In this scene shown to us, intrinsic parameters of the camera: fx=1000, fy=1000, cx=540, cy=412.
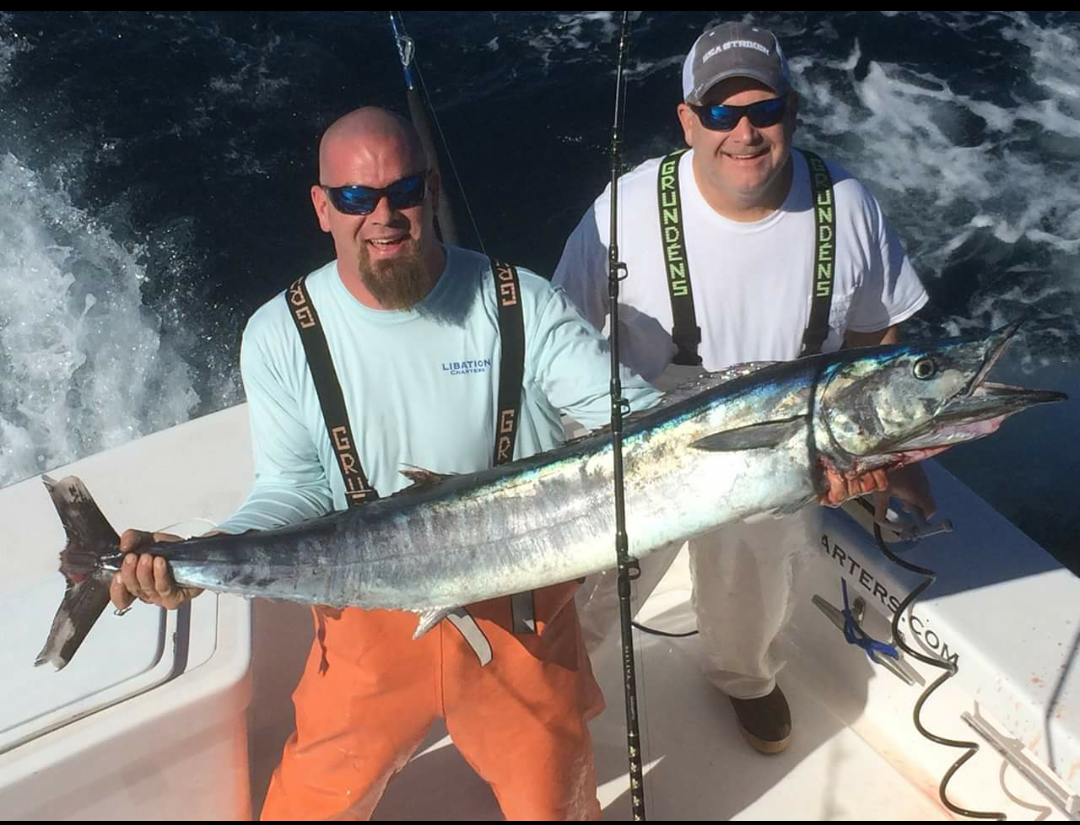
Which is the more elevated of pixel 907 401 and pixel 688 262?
pixel 688 262

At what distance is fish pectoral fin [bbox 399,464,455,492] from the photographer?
8.39 feet

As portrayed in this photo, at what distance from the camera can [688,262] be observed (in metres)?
2.93

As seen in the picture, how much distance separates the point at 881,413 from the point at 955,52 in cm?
858

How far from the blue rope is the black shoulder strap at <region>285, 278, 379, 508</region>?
1.78m

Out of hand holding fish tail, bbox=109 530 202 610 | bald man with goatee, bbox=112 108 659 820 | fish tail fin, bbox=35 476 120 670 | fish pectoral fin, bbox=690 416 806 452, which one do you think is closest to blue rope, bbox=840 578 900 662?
bald man with goatee, bbox=112 108 659 820

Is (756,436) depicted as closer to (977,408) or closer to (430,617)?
(977,408)

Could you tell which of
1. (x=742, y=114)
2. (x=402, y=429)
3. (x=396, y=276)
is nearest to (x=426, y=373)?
(x=402, y=429)

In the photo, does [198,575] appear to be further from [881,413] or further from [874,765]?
[874,765]

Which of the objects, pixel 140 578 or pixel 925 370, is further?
pixel 140 578

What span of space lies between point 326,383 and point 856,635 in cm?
202

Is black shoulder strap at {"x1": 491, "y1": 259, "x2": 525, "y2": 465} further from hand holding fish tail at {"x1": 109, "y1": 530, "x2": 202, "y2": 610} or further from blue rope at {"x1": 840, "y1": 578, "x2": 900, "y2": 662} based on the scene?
blue rope at {"x1": 840, "y1": 578, "x2": 900, "y2": 662}

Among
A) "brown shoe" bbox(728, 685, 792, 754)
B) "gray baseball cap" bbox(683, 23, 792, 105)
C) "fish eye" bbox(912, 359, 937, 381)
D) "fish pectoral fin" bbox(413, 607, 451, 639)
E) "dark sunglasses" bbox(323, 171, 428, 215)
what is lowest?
"brown shoe" bbox(728, 685, 792, 754)
